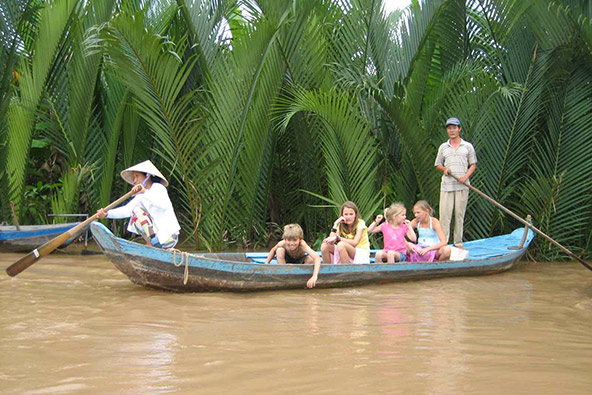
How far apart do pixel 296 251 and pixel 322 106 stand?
1.96 meters

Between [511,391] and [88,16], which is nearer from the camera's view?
[511,391]

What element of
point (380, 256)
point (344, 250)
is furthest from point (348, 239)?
point (380, 256)

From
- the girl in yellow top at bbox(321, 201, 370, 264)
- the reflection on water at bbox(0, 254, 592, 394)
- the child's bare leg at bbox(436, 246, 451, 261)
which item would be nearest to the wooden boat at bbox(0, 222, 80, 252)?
the reflection on water at bbox(0, 254, 592, 394)

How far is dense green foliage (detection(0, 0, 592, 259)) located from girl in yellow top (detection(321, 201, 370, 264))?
139cm

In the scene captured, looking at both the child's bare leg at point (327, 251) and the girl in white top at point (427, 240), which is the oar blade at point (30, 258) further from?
the girl in white top at point (427, 240)

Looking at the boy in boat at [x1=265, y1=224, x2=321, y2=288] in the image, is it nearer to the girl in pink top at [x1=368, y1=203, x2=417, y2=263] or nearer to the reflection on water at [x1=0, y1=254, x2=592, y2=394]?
the reflection on water at [x1=0, y1=254, x2=592, y2=394]

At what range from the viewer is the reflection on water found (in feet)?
10.2

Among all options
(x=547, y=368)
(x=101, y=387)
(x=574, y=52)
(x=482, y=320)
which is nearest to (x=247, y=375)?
(x=101, y=387)

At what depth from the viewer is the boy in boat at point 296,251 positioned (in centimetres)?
561

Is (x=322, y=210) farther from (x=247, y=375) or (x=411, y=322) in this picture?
(x=247, y=375)

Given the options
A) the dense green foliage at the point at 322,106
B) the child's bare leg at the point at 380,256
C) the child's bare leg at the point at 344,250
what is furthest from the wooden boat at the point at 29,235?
the child's bare leg at the point at 380,256

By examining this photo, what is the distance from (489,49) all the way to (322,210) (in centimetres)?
297

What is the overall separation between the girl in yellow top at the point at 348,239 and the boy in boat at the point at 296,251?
33 cm

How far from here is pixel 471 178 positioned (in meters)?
8.38
